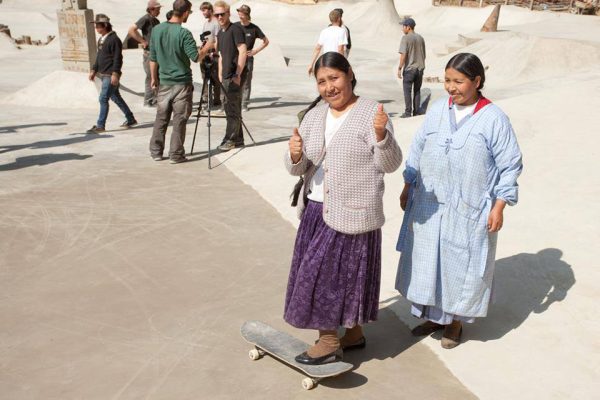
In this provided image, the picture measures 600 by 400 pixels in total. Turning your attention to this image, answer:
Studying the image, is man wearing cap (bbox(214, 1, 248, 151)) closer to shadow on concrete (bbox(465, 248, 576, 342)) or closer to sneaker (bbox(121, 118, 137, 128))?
sneaker (bbox(121, 118, 137, 128))

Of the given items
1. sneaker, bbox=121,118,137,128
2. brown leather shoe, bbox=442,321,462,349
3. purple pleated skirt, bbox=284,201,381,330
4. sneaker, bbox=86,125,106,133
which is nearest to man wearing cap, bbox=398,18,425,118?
sneaker, bbox=121,118,137,128

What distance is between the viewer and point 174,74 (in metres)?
8.55

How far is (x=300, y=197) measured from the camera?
390cm

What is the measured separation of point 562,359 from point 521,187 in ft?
9.23

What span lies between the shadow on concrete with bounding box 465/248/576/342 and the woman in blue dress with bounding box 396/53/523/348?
0.43m

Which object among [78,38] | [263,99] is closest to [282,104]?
[263,99]

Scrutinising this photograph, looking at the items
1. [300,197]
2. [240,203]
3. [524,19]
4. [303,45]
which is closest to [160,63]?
[240,203]

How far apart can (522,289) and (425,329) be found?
38.2 inches

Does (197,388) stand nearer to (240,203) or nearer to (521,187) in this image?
(240,203)

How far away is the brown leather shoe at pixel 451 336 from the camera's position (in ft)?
13.9

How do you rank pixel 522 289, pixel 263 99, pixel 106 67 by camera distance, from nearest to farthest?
pixel 522 289 → pixel 106 67 → pixel 263 99

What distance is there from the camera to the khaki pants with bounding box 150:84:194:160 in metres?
8.63

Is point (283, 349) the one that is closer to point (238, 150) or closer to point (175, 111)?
point (175, 111)

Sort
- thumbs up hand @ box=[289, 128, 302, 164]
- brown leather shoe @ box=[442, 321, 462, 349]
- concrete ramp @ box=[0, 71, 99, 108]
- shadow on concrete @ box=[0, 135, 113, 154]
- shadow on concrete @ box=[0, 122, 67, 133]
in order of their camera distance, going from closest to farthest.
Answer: thumbs up hand @ box=[289, 128, 302, 164] → brown leather shoe @ box=[442, 321, 462, 349] → shadow on concrete @ box=[0, 135, 113, 154] → shadow on concrete @ box=[0, 122, 67, 133] → concrete ramp @ box=[0, 71, 99, 108]
